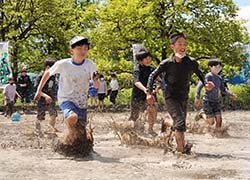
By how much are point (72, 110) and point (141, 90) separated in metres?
2.61

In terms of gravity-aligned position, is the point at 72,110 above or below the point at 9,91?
below

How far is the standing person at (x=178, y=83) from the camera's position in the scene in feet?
28.3

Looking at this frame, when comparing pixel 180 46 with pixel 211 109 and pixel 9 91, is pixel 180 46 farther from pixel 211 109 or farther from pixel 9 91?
pixel 9 91

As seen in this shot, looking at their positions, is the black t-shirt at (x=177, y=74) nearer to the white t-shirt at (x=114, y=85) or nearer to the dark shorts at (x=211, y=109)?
the dark shorts at (x=211, y=109)

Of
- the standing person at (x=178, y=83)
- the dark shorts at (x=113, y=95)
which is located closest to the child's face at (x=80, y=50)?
the standing person at (x=178, y=83)

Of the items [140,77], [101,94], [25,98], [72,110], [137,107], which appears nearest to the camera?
[72,110]

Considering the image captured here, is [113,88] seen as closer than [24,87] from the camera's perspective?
No

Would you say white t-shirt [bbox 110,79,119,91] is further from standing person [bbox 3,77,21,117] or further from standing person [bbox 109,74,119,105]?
standing person [bbox 3,77,21,117]

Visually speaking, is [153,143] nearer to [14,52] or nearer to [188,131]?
[188,131]

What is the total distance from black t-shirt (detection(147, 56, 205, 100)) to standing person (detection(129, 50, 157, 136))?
6.22 feet

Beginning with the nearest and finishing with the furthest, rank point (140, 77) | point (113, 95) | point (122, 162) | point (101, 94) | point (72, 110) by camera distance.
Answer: point (122, 162) → point (72, 110) → point (140, 77) → point (101, 94) → point (113, 95)

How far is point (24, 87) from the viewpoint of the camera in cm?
2505

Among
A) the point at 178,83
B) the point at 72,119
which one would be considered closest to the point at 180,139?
the point at 178,83

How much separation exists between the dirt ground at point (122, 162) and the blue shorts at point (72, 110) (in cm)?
57
